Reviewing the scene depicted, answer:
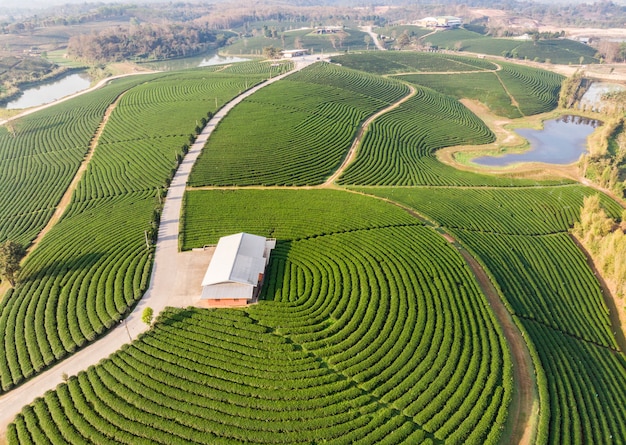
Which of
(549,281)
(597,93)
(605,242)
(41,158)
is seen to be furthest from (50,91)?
(597,93)

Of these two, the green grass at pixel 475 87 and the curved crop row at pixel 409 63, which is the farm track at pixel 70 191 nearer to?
the curved crop row at pixel 409 63

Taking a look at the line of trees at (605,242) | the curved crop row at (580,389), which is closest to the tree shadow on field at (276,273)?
the curved crop row at (580,389)

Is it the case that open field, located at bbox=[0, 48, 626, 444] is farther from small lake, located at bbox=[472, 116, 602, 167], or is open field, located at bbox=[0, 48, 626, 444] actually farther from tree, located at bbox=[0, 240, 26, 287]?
small lake, located at bbox=[472, 116, 602, 167]

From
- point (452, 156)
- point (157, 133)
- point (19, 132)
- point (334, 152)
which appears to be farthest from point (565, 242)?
point (19, 132)

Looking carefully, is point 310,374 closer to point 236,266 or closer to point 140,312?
point 236,266

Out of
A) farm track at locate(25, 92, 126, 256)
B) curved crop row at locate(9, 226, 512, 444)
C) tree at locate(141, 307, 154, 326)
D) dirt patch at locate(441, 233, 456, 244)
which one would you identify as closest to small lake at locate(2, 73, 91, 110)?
farm track at locate(25, 92, 126, 256)

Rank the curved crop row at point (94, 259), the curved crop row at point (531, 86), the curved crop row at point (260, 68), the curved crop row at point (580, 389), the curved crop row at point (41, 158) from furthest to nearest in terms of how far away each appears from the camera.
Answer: the curved crop row at point (260, 68)
the curved crop row at point (531, 86)
the curved crop row at point (41, 158)
the curved crop row at point (94, 259)
the curved crop row at point (580, 389)
